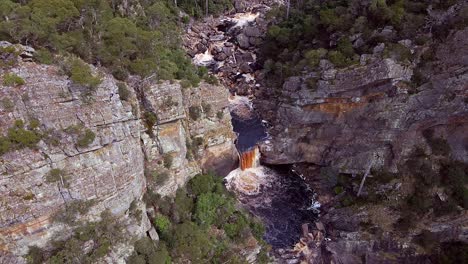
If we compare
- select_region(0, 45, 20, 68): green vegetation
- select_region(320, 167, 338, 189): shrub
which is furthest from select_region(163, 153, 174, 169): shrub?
select_region(320, 167, 338, 189): shrub

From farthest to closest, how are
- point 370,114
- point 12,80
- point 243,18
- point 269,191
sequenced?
1. point 243,18
2. point 269,191
3. point 370,114
4. point 12,80

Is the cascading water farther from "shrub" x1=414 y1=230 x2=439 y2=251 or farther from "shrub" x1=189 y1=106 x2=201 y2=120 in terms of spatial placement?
"shrub" x1=414 y1=230 x2=439 y2=251

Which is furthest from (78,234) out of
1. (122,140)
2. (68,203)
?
(122,140)

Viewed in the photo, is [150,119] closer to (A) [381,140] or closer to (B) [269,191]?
(B) [269,191]

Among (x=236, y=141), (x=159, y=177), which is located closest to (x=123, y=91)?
(x=159, y=177)

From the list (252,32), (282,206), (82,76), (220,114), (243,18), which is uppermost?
(243,18)
